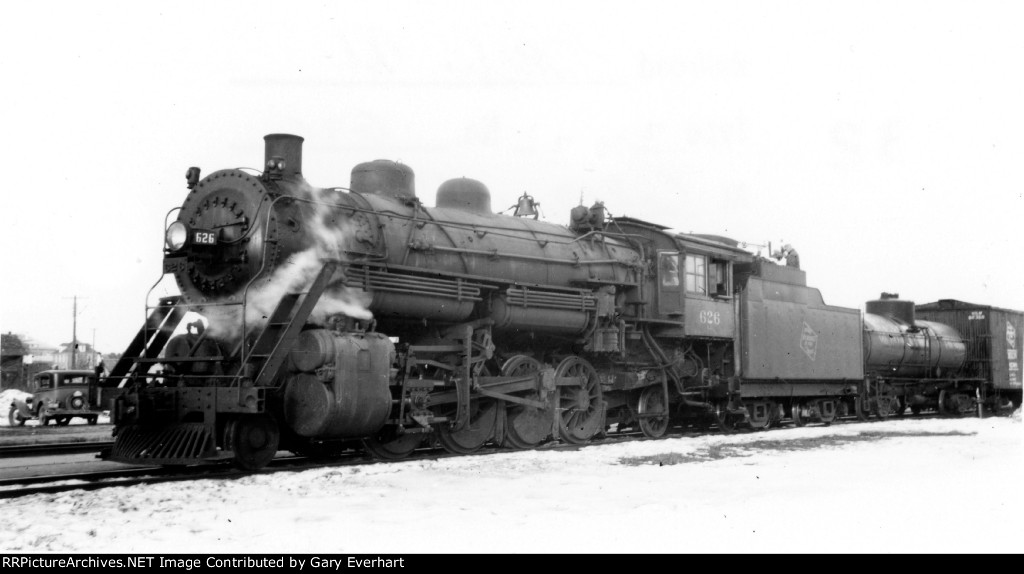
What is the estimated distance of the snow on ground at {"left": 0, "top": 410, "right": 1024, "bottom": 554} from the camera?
18.2 feet

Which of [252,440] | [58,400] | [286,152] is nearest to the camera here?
[252,440]

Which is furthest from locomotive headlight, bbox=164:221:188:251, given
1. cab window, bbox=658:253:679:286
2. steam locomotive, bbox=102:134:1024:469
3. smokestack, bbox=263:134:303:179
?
cab window, bbox=658:253:679:286

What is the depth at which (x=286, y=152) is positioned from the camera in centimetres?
1057

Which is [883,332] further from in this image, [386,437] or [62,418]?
[62,418]

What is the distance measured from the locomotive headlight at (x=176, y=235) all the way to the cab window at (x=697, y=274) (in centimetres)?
820

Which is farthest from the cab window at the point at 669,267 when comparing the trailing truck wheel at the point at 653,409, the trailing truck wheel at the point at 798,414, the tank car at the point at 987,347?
the tank car at the point at 987,347

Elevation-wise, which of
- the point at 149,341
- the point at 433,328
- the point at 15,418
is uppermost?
the point at 433,328

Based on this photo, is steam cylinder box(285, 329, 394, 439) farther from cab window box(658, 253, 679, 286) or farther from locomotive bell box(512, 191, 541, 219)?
cab window box(658, 253, 679, 286)

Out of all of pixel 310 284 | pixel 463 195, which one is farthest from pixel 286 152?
pixel 463 195

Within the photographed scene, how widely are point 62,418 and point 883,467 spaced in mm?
19258

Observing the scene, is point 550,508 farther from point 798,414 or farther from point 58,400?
point 58,400

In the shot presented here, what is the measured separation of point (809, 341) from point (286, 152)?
11505 mm

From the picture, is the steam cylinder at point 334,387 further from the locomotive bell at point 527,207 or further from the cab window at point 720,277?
the cab window at point 720,277

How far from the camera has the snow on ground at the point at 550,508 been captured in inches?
218
